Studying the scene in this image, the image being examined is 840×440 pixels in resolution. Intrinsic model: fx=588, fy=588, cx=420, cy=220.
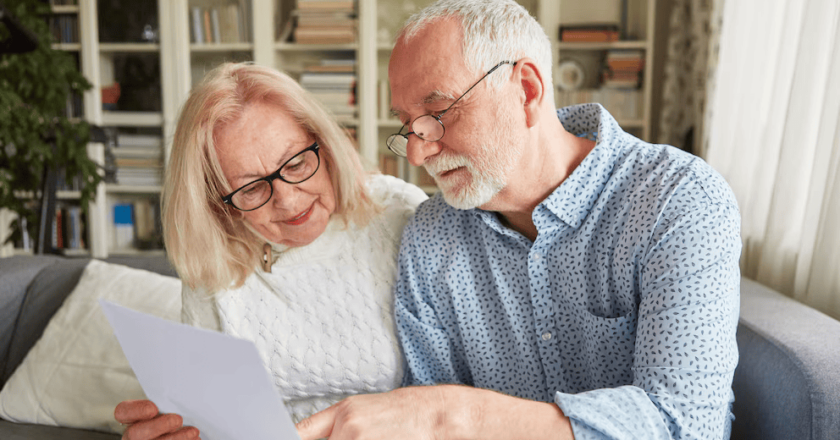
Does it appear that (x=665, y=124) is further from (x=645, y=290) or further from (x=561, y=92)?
(x=645, y=290)

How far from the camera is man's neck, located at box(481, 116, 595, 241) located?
40.6 inches

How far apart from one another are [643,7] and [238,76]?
2859 mm

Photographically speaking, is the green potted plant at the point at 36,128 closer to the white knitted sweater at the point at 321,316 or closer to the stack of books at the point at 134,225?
the stack of books at the point at 134,225

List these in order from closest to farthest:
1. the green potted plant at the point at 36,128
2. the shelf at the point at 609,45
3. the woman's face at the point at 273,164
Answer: the woman's face at the point at 273,164, the green potted plant at the point at 36,128, the shelf at the point at 609,45

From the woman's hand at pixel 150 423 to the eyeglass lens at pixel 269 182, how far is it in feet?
1.32

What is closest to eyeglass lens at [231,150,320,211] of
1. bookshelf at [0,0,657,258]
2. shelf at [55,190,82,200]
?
bookshelf at [0,0,657,258]

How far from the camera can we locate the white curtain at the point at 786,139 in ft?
4.37

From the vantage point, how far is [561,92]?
11.2 feet

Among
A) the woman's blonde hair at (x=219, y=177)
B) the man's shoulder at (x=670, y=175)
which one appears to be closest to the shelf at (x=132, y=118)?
the woman's blonde hair at (x=219, y=177)

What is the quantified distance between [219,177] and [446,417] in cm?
67

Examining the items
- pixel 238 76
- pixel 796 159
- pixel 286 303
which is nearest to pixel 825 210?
pixel 796 159

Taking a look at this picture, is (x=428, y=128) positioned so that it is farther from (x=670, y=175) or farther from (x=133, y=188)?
(x=133, y=188)

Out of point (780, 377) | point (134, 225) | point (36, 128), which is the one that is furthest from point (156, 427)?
point (134, 225)

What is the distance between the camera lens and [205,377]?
716 mm
